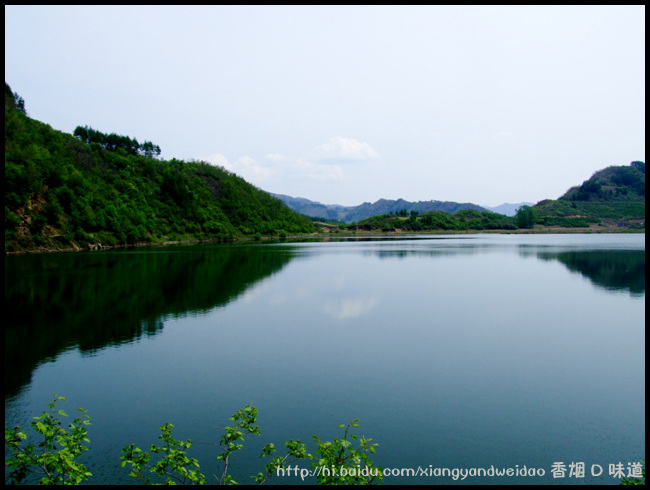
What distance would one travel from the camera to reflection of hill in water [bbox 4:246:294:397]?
1244cm

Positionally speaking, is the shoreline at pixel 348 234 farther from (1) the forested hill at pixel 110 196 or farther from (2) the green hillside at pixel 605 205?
(2) the green hillside at pixel 605 205

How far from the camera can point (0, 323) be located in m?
14.0

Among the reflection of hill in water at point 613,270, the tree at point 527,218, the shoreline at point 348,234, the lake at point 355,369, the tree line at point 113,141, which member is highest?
the tree line at point 113,141

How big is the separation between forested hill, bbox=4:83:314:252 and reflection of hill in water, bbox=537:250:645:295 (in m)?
46.7

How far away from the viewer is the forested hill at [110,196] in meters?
45.2

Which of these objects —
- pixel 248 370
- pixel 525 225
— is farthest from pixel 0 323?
pixel 525 225

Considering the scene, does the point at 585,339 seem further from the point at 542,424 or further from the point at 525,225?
the point at 525,225

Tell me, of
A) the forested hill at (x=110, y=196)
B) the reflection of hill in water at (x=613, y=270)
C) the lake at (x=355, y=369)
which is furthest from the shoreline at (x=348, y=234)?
the reflection of hill in water at (x=613, y=270)

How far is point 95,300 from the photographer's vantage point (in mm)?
18328

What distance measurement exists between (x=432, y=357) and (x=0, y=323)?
518 inches

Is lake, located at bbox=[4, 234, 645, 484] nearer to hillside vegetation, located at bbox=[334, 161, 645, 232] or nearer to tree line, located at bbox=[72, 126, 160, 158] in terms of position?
tree line, located at bbox=[72, 126, 160, 158]

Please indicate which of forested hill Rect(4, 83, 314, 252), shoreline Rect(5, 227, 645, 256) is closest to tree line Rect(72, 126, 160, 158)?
forested hill Rect(4, 83, 314, 252)

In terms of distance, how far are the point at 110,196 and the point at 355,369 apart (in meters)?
Result: 64.0

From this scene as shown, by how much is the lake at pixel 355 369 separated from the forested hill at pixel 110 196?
2783cm
